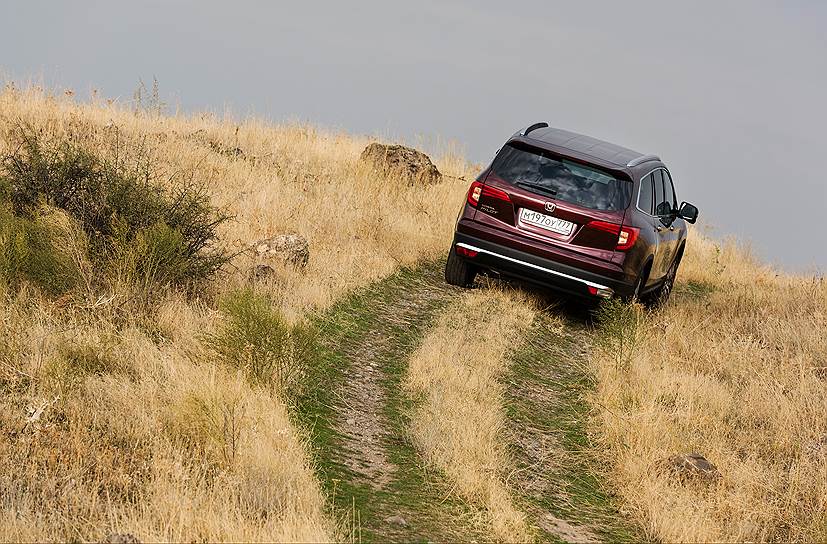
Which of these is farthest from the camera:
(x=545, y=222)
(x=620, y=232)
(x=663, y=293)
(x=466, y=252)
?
(x=663, y=293)

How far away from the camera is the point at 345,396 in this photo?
26.4ft

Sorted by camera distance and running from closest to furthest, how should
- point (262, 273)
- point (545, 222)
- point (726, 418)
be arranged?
1. point (726, 418)
2. point (262, 273)
3. point (545, 222)

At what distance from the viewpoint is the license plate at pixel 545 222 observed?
1119cm

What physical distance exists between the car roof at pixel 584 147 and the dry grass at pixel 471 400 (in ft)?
6.00

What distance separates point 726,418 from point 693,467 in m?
1.64

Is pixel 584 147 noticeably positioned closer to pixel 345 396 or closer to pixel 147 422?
pixel 345 396

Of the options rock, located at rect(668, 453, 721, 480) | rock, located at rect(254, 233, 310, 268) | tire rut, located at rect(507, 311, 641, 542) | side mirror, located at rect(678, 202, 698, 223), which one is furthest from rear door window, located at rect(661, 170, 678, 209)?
rock, located at rect(668, 453, 721, 480)

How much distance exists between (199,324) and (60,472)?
9.38ft

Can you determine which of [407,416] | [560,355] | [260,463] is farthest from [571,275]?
[260,463]

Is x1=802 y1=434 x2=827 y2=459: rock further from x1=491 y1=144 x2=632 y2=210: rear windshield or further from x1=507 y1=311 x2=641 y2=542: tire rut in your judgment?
x1=491 y1=144 x2=632 y2=210: rear windshield

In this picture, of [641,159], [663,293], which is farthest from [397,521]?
[663,293]

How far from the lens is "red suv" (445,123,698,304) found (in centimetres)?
1118

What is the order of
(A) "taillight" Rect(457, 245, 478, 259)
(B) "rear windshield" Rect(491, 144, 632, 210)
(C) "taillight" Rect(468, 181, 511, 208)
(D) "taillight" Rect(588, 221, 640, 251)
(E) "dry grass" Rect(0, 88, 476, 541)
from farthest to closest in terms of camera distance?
1. (A) "taillight" Rect(457, 245, 478, 259)
2. (C) "taillight" Rect(468, 181, 511, 208)
3. (B) "rear windshield" Rect(491, 144, 632, 210)
4. (D) "taillight" Rect(588, 221, 640, 251)
5. (E) "dry grass" Rect(0, 88, 476, 541)

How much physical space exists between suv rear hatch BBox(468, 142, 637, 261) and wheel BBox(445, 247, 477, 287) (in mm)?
1114
